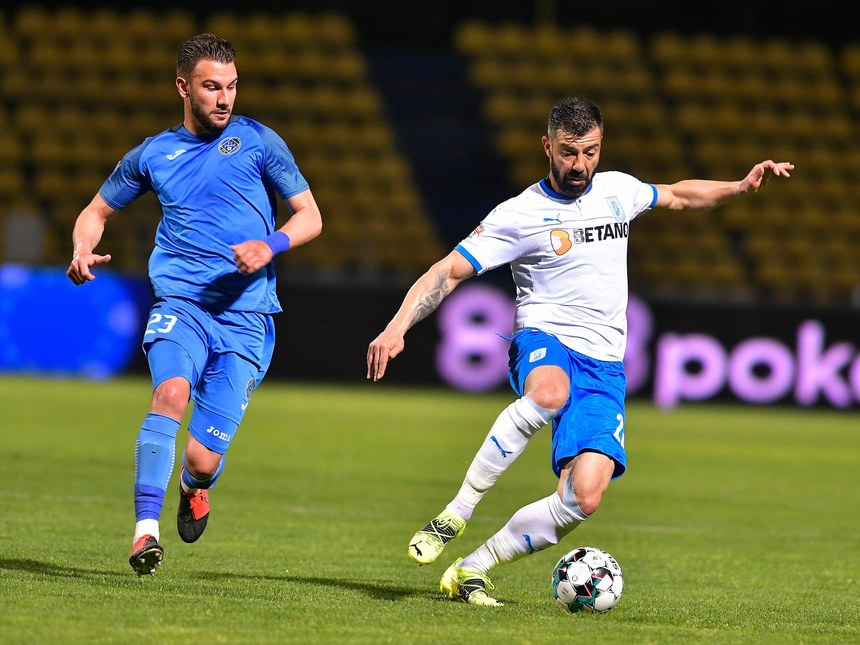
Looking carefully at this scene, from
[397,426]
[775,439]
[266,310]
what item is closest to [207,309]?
[266,310]

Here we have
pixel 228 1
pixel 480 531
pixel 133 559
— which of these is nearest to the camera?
pixel 133 559

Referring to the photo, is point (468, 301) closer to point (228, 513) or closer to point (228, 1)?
point (228, 1)

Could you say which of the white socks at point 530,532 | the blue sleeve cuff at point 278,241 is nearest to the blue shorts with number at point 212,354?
the blue sleeve cuff at point 278,241

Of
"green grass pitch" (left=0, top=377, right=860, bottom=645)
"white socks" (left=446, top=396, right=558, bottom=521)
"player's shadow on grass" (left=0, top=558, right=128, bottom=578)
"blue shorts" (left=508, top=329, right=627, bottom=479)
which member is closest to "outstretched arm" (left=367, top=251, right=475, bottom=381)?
"blue shorts" (left=508, top=329, right=627, bottom=479)

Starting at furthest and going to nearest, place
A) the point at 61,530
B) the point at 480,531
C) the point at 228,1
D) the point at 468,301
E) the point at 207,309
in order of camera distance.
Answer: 1. the point at 228,1
2. the point at 468,301
3. the point at 480,531
4. the point at 61,530
5. the point at 207,309

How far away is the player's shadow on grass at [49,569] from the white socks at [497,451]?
156cm

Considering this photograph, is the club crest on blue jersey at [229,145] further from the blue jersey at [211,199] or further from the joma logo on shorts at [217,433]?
the joma logo on shorts at [217,433]

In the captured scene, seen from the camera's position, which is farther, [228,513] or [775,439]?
[775,439]

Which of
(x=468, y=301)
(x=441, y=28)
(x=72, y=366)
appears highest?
(x=441, y=28)

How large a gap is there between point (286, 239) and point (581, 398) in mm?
1484

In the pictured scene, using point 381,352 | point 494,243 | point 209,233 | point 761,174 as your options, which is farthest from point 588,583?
point 209,233

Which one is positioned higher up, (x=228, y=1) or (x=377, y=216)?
(x=228, y=1)

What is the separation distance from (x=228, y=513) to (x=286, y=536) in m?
1.06

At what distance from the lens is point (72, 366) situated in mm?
20531
